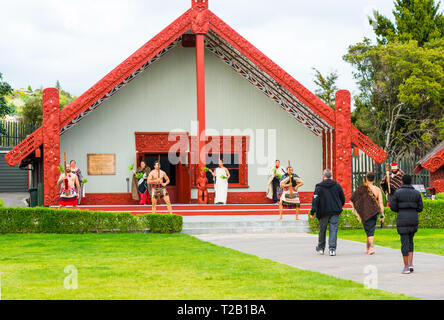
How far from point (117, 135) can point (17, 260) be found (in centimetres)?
1290

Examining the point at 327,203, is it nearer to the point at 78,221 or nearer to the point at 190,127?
the point at 78,221

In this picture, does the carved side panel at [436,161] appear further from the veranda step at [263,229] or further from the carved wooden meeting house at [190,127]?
the veranda step at [263,229]

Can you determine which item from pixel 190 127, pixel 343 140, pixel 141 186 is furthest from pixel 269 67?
pixel 141 186

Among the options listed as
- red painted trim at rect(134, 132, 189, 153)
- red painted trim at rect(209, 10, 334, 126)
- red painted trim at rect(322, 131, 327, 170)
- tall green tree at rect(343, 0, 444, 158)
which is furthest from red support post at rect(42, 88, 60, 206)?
tall green tree at rect(343, 0, 444, 158)

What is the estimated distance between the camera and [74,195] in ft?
63.5

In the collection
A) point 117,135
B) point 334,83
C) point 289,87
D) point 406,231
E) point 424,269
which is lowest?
point 424,269

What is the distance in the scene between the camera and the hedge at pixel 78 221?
16516mm

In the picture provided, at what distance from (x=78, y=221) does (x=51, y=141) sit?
16.5 ft

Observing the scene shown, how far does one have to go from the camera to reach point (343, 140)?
21609mm

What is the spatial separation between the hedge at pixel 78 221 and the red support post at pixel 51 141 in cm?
389

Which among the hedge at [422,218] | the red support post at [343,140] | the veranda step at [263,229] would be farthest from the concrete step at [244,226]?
the red support post at [343,140]

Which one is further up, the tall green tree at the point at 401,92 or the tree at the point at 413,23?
the tree at the point at 413,23
